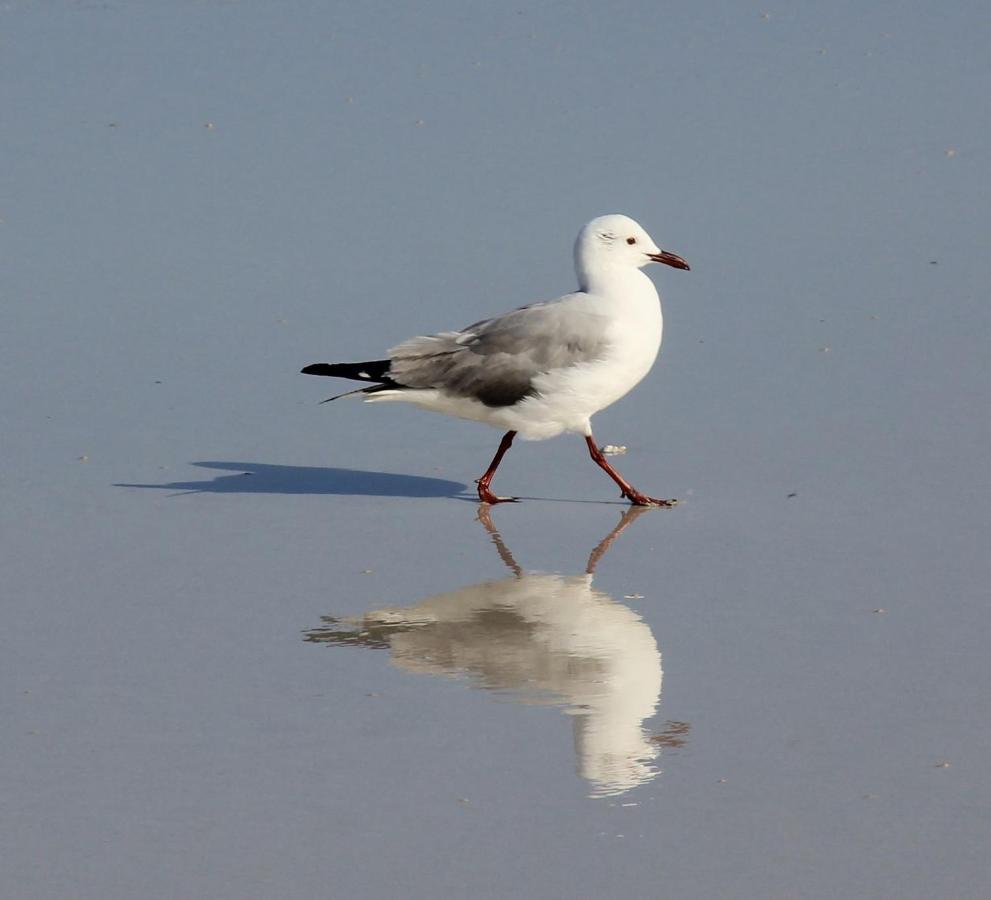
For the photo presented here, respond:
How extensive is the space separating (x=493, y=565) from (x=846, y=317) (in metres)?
3.23

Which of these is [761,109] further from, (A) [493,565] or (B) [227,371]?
(A) [493,565]

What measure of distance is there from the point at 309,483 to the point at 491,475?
2.36ft

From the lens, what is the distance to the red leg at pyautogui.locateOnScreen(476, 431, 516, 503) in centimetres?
767

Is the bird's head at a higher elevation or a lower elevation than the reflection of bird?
higher

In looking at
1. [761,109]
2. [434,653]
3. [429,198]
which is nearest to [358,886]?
[434,653]

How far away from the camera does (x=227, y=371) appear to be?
359 inches

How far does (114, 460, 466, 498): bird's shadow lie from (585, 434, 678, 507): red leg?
54 cm

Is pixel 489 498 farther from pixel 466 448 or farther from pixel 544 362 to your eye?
pixel 466 448

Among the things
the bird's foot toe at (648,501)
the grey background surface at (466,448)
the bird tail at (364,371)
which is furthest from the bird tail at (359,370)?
the bird's foot toe at (648,501)

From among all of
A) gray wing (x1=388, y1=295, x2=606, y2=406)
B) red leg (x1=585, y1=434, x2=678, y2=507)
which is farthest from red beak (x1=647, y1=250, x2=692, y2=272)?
red leg (x1=585, y1=434, x2=678, y2=507)

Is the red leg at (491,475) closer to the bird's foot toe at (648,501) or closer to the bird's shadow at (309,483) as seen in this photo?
the bird's shadow at (309,483)

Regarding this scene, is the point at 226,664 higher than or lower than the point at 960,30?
lower

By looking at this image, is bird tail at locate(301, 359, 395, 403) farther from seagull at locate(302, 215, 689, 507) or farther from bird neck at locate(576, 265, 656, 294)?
bird neck at locate(576, 265, 656, 294)

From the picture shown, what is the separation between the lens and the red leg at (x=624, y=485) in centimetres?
748
